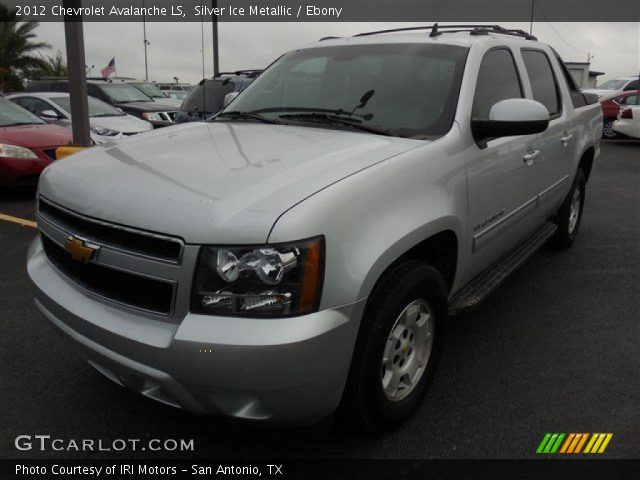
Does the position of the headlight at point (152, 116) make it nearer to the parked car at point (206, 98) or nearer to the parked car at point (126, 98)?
the parked car at point (126, 98)

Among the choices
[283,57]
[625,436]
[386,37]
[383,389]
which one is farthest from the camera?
[283,57]

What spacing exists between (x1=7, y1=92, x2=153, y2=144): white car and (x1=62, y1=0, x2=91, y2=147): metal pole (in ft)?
4.84

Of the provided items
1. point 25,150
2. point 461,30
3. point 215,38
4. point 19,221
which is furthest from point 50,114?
point 215,38

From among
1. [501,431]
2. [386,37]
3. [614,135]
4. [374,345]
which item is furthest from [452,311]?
[614,135]

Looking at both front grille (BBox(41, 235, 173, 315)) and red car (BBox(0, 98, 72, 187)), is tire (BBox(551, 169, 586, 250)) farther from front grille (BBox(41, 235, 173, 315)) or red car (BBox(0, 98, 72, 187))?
red car (BBox(0, 98, 72, 187))

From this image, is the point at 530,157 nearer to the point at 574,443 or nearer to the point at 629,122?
the point at 574,443

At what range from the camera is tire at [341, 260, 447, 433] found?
217 cm

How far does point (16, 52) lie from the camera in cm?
3069

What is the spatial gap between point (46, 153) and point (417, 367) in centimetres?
639

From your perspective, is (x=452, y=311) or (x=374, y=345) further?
(x=452, y=311)

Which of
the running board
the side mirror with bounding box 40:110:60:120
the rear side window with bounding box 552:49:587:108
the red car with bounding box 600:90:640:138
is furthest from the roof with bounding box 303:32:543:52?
the red car with bounding box 600:90:640:138

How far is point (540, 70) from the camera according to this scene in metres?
4.14

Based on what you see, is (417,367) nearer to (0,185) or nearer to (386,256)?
(386,256)

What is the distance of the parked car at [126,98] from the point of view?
40.5 feet
